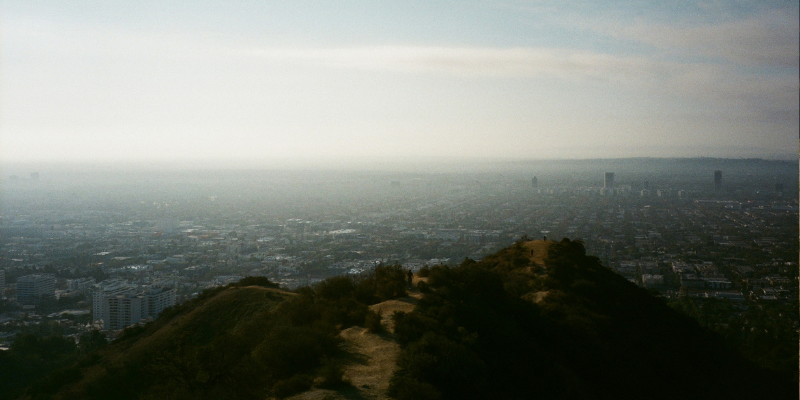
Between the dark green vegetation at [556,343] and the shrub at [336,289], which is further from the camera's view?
the shrub at [336,289]

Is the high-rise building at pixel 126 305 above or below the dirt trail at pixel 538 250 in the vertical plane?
below

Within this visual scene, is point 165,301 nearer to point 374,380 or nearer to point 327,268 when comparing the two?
point 327,268

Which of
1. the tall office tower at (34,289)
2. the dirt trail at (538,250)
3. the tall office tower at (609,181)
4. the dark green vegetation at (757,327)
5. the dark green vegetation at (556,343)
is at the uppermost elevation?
the tall office tower at (609,181)

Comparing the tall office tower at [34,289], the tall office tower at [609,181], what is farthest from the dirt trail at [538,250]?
the tall office tower at [609,181]

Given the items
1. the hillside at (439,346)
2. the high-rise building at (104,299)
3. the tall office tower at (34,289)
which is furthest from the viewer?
the tall office tower at (34,289)

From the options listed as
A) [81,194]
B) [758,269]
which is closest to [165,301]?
[758,269]

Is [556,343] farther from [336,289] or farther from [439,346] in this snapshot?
[336,289]

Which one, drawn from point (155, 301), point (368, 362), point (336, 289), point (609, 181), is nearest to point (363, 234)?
point (155, 301)

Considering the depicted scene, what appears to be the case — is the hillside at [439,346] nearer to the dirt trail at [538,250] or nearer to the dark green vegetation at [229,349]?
the dark green vegetation at [229,349]

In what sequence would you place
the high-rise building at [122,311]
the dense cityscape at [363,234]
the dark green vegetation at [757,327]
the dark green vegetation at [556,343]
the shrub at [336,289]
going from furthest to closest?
the dense cityscape at [363,234] < the high-rise building at [122,311] < the dark green vegetation at [757,327] < the shrub at [336,289] < the dark green vegetation at [556,343]

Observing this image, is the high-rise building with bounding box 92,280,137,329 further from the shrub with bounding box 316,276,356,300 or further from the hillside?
the shrub with bounding box 316,276,356,300
